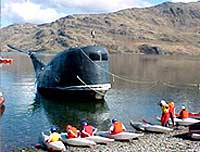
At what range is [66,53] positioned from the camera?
57.1 m

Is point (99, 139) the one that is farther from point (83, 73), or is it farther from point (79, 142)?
point (83, 73)

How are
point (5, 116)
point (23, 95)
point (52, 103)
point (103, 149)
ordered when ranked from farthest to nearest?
point (23, 95)
point (52, 103)
point (5, 116)
point (103, 149)

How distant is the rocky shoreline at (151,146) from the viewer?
28719 mm

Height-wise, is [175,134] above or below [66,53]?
below

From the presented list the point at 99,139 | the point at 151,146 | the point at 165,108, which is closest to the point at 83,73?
the point at 165,108

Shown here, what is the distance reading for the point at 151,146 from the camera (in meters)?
29.6

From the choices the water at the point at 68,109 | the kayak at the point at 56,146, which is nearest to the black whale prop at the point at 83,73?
the water at the point at 68,109

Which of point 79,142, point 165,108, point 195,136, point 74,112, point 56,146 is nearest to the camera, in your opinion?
point 56,146

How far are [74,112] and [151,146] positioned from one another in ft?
65.9

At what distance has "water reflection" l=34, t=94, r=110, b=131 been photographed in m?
42.7

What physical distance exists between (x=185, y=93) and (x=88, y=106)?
72.4 feet

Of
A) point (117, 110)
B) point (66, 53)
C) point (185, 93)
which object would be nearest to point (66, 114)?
point (117, 110)

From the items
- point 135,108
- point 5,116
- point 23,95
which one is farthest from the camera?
point 23,95

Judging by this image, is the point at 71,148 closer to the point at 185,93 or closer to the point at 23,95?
the point at 23,95
